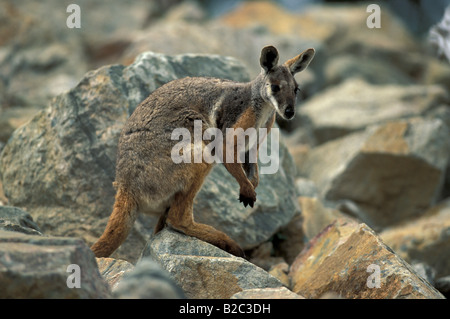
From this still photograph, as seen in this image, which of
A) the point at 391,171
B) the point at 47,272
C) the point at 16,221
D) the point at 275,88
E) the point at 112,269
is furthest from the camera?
the point at 391,171

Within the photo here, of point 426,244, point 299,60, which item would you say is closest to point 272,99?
point 299,60

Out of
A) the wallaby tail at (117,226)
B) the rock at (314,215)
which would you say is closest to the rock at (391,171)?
the rock at (314,215)

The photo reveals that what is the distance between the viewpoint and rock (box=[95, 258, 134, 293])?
20.2ft

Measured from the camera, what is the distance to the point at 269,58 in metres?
6.75

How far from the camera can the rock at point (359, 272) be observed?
5.74 meters

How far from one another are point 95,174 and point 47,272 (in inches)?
132

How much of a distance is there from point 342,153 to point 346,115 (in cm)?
249

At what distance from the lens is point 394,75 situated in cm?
2064

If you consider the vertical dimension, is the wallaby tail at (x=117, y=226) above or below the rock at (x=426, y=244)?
above

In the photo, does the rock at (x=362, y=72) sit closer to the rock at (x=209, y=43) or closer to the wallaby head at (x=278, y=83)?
the rock at (x=209, y=43)

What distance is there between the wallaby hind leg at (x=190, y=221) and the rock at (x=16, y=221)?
1.45 m

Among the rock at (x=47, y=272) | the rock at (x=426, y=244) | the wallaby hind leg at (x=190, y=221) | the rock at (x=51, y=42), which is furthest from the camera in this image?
the rock at (x=51, y=42)

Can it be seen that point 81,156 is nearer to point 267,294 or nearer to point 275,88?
point 275,88

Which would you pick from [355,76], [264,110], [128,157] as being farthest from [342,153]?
[355,76]
